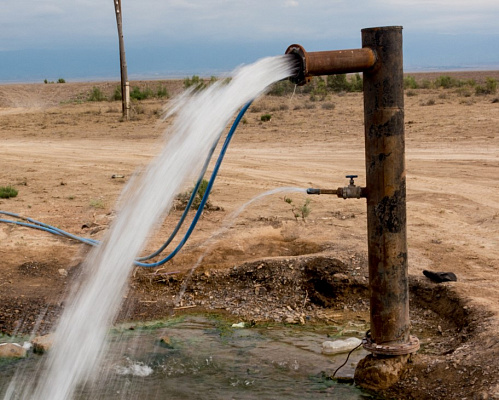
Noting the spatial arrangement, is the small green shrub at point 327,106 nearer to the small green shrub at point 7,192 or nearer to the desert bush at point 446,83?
the desert bush at point 446,83

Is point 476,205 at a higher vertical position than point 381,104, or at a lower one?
lower

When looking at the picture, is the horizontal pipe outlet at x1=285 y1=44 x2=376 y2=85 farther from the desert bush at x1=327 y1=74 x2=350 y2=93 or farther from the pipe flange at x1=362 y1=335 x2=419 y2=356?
the desert bush at x1=327 y1=74 x2=350 y2=93

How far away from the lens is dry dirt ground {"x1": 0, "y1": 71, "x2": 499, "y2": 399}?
434 cm

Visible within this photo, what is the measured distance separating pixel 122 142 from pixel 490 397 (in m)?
12.0

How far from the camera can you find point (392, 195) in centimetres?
341

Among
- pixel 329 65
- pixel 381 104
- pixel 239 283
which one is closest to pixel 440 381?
pixel 381 104

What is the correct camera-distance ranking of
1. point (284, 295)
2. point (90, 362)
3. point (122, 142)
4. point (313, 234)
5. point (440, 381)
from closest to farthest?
1. point (440, 381)
2. point (90, 362)
3. point (284, 295)
4. point (313, 234)
5. point (122, 142)

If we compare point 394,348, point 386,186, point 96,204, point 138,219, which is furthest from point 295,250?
point 96,204

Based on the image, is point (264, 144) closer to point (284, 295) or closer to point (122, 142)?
point (122, 142)

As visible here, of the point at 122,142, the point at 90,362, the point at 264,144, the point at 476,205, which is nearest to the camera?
the point at 90,362

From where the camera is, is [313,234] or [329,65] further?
[313,234]

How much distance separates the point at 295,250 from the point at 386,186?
254 centimetres

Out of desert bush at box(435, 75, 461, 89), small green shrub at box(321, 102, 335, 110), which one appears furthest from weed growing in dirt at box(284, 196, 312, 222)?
desert bush at box(435, 75, 461, 89)

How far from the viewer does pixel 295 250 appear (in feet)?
19.3
